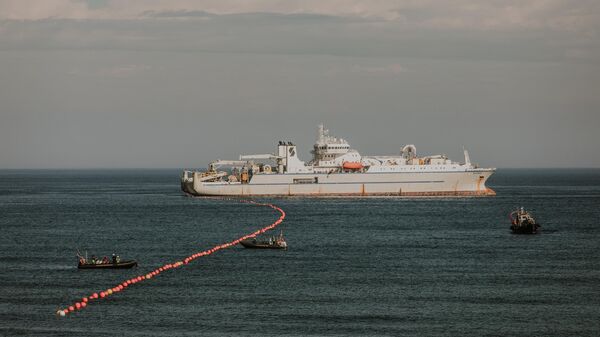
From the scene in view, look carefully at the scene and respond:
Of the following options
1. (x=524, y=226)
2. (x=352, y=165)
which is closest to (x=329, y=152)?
(x=352, y=165)

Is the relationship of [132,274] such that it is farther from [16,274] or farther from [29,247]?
[29,247]

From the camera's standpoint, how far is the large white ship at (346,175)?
537 feet

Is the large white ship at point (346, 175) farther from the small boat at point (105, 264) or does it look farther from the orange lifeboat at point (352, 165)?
the small boat at point (105, 264)

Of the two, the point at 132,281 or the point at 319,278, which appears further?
the point at 319,278

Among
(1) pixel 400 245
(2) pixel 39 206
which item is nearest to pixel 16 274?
(1) pixel 400 245

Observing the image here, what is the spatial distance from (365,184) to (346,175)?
361cm

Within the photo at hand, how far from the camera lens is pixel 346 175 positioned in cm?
16562

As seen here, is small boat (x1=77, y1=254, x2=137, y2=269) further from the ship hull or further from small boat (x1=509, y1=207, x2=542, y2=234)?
the ship hull

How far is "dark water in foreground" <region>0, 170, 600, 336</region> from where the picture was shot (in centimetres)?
5584

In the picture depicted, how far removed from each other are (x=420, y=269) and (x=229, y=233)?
35297 millimetres

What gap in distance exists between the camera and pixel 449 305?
61.2 metres

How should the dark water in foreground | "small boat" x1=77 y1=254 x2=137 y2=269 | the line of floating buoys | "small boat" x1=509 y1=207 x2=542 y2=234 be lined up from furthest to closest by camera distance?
1. "small boat" x1=509 y1=207 x2=542 y2=234
2. "small boat" x1=77 y1=254 x2=137 y2=269
3. the line of floating buoys
4. the dark water in foreground

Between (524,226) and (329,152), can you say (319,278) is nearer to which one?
(524,226)

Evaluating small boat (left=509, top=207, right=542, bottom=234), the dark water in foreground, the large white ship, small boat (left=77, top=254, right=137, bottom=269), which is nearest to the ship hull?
the large white ship
